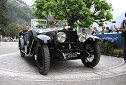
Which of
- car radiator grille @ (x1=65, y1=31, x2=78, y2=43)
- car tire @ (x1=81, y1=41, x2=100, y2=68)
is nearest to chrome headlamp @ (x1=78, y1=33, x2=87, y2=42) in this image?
car radiator grille @ (x1=65, y1=31, x2=78, y2=43)

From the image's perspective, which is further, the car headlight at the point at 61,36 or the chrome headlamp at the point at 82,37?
the chrome headlamp at the point at 82,37

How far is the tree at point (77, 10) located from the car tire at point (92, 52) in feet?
43.5

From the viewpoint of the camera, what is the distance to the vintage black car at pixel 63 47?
412 centimetres

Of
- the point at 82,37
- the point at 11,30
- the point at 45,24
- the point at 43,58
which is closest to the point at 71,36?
the point at 82,37

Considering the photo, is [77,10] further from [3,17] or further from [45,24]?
[3,17]

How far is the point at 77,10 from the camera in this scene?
20000mm

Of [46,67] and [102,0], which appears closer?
[46,67]

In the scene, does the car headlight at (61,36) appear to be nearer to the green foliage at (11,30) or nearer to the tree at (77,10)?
the tree at (77,10)

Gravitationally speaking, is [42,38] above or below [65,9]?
below

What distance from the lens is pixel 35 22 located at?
20.2 feet

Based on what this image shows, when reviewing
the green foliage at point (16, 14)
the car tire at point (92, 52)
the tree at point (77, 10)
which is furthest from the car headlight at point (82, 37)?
the green foliage at point (16, 14)

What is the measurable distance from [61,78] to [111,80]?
1252 mm

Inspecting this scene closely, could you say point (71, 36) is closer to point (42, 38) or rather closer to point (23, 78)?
point (42, 38)

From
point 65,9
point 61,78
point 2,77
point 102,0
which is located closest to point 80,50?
point 61,78
